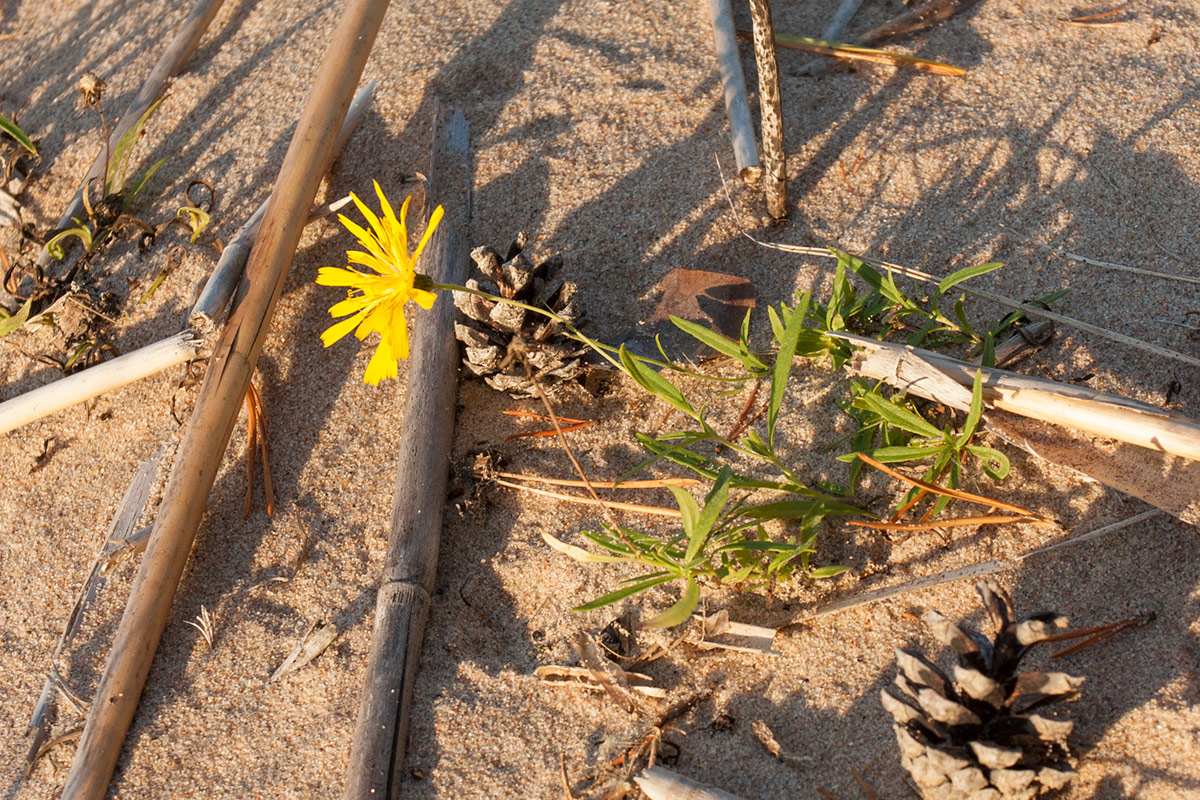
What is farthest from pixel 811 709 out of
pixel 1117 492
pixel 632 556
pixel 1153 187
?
pixel 1153 187

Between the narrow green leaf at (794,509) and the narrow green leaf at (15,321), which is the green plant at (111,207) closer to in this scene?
the narrow green leaf at (15,321)

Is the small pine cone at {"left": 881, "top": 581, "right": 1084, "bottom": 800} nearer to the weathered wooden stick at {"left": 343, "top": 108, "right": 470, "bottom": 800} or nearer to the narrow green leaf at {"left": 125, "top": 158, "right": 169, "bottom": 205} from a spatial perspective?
the weathered wooden stick at {"left": 343, "top": 108, "right": 470, "bottom": 800}

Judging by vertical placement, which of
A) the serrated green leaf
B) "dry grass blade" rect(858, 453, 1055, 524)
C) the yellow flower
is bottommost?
"dry grass blade" rect(858, 453, 1055, 524)

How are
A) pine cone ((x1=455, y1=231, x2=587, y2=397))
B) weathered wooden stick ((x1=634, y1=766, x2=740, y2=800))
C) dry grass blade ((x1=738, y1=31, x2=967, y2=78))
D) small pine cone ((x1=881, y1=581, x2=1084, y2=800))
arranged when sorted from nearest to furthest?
1. small pine cone ((x1=881, y1=581, x2=1084, y2=800))
2. weathered wooden stick ((x1=634, y1=766, x2=740, y2=800))
3. pine cone ((x1=455, y1=231, x2=587, y2=397))
4. dry grass blade ((x1=738, y1=31, x2=967, y2=78))

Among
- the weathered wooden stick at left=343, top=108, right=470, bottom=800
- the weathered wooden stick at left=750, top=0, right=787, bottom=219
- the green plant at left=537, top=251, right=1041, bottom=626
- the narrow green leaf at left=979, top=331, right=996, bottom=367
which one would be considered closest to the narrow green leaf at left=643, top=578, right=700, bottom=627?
the green plant at left=537, top=251, right=1041, bottom=626

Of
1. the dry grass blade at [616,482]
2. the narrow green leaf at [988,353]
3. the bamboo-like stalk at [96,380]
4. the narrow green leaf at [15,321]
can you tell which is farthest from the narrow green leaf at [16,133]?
the narrow green leaf at [988,353]

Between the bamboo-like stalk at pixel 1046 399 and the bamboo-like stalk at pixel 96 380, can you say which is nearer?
the bamboo-like stalk at pixel 1046 399

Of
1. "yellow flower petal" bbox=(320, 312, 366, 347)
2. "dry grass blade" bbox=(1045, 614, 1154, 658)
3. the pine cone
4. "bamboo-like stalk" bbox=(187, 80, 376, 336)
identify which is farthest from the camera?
"bamboo-like stalk" bbox=(187, 80, 376, 336)
